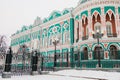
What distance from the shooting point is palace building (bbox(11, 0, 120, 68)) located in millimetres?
18594

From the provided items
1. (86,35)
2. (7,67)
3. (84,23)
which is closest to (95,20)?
(84,23)

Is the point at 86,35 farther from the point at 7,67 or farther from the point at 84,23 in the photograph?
the point at 7,67

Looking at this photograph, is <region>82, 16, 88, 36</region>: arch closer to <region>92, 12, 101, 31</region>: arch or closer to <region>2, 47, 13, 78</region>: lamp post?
<region>92, 12, 101, 31</region>: arch

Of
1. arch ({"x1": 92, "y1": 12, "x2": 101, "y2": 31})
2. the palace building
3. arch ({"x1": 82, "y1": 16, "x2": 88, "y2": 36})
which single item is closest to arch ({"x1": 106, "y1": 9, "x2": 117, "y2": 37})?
the palace building

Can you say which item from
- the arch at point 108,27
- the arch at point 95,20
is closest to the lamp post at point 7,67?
the arch at point 95,20

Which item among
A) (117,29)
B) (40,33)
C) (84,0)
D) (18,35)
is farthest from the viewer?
(18,35)

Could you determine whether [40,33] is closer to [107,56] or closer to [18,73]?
[107,56]

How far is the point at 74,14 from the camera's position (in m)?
24.8

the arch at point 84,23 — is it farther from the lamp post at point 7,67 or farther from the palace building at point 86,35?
the lamp post at point 7,67

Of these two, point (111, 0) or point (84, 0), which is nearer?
point (111, 0)

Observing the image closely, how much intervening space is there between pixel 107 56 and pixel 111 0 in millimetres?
8064

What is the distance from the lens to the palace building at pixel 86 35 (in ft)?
61.0

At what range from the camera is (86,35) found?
876 inches

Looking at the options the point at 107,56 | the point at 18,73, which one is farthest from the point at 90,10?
the point at 18,73
